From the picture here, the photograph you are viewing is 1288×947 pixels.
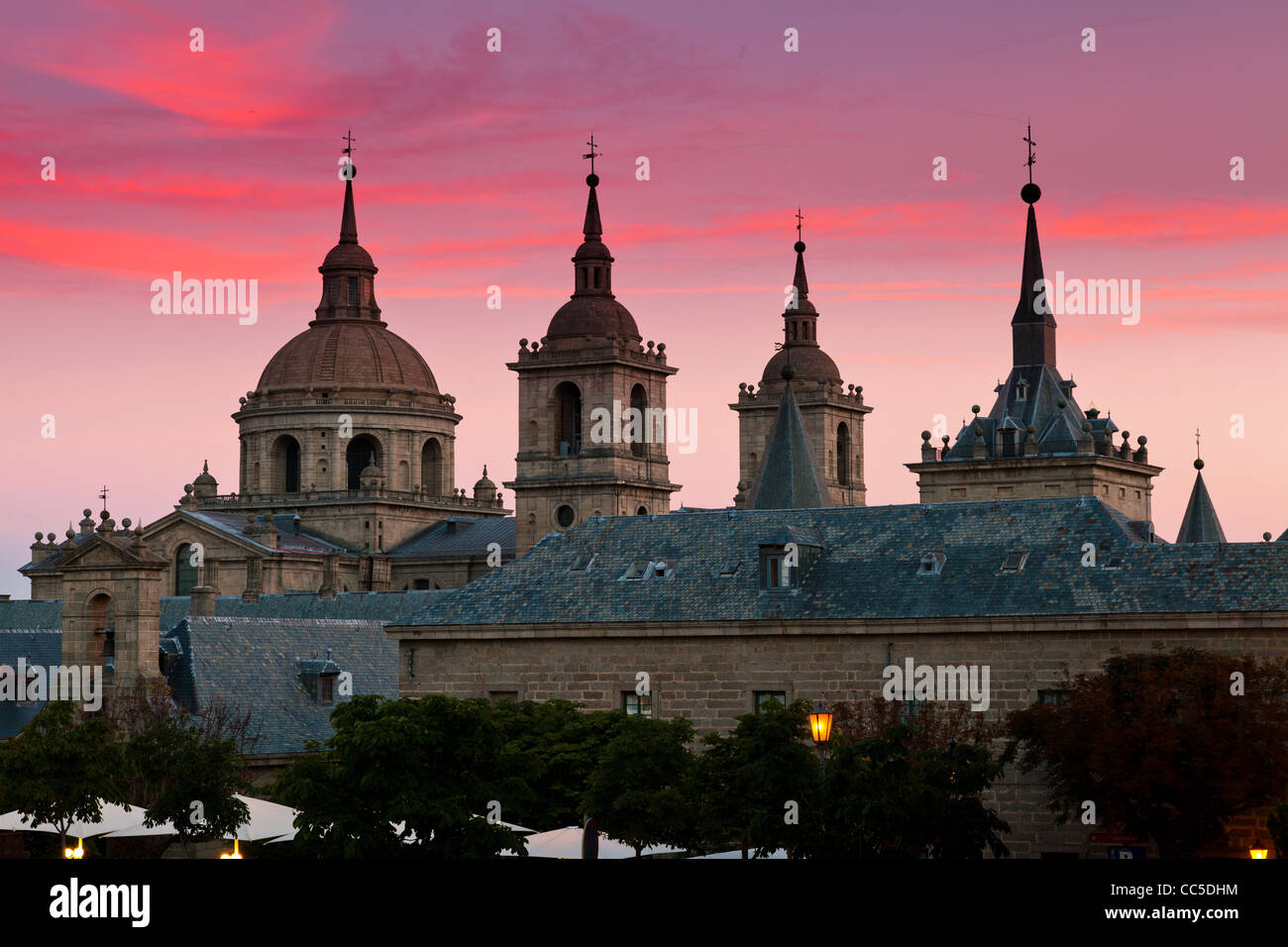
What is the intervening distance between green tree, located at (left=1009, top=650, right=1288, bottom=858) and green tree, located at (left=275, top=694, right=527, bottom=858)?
42.8 ft

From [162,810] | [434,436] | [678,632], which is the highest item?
[434,436]

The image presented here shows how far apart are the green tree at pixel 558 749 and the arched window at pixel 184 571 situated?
271 ft

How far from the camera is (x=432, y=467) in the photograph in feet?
466

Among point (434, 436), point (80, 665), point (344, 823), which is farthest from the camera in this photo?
point (434, 436)

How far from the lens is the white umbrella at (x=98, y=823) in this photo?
42562 millimetres

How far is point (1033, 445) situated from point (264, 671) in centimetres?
4764

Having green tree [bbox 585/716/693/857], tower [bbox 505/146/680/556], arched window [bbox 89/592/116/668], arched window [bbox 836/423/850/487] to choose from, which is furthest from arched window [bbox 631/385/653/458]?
green tree [bbox 585/716/693/857]

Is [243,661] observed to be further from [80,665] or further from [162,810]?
[162,810]

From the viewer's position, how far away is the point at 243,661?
62.7 meters

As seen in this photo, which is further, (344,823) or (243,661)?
(243,661)

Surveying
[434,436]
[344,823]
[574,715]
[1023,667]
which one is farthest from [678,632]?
[434,436]

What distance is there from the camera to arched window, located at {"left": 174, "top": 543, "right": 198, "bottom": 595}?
12825cm

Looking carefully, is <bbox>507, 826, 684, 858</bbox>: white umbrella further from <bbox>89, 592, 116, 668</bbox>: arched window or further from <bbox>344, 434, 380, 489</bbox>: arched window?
<bbox>344, 434, 380, 489</bbox>: arched window
